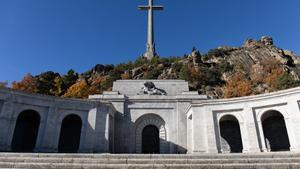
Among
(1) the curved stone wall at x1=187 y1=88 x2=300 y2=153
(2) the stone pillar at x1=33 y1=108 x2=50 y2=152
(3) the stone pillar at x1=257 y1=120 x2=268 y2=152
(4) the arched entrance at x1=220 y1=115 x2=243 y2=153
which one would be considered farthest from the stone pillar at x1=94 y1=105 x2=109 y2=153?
(3) the stone pillar at x1=257 y1=120 x2=268 y2=152

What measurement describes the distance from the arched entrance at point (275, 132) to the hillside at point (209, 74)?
28.3 metres

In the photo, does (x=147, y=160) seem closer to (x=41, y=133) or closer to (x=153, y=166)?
(x=153, y=166)

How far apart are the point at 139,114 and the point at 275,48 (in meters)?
70.4

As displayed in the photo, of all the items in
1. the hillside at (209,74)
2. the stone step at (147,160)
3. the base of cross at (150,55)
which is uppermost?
the base of cross at (150,55)

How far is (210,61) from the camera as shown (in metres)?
73.8

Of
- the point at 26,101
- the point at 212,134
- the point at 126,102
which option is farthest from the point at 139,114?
the point at 26,101

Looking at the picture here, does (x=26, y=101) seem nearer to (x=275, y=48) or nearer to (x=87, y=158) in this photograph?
(x=87, y=158)

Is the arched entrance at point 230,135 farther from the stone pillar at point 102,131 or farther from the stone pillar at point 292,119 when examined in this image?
the stone pillar at point 102,131

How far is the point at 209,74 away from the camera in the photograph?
60.2 meters

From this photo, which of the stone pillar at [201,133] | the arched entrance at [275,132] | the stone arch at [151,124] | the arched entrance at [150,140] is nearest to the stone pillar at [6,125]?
the stone arch at [151,124]

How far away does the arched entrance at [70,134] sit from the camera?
22.0 meters

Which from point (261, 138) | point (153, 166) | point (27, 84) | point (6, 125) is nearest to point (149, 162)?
point (153, 166)

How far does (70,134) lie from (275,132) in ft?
61.7

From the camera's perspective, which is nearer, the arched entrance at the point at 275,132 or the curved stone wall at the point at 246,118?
the curved stone wall at the point at 246,118
